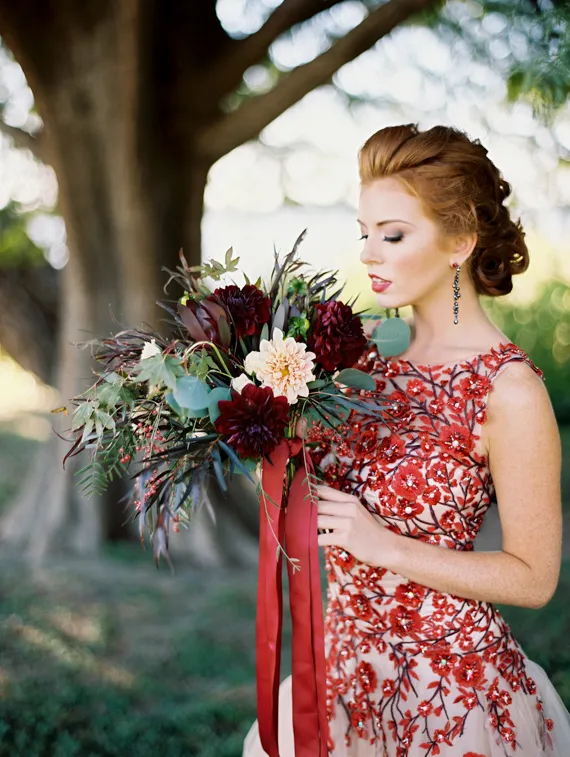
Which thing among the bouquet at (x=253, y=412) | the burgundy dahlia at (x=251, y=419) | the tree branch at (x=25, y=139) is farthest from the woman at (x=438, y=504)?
the tree branch at (x=25, y=139)

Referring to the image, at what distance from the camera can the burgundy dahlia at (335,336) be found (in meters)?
1.36

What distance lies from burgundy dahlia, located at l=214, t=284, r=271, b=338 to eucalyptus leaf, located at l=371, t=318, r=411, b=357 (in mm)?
347

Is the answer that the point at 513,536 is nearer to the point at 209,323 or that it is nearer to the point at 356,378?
the point at 356,378

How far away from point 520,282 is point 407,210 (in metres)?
6.86

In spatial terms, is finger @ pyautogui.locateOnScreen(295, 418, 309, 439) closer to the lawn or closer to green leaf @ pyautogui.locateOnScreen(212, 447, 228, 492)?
green leaf @ pyautogui.locateOnScreen(212, 447, 228, 492)

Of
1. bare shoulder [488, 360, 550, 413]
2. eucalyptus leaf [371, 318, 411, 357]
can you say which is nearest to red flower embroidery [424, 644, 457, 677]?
bare shoulder [488, 360, 550, 413]

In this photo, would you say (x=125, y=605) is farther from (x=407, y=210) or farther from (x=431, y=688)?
(x=407, y=210)

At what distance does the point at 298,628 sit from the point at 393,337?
0.63 metres

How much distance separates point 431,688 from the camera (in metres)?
1.58

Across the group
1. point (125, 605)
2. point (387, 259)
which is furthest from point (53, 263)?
point (387, 259)

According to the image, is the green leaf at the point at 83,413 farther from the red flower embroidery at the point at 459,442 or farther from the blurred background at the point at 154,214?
the blurred background at the point at 154,214

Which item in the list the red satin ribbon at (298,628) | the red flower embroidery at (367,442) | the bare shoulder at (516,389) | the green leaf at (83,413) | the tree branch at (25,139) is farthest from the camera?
the tree branch at (25,139)

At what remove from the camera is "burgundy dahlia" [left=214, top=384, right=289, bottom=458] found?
1249 mm

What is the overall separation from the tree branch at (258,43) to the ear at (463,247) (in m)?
2.43
